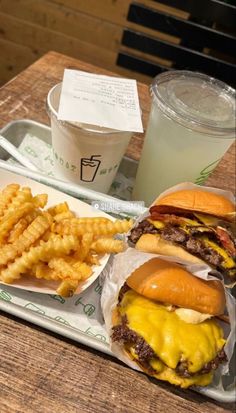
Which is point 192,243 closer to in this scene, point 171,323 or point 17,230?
point 171,323

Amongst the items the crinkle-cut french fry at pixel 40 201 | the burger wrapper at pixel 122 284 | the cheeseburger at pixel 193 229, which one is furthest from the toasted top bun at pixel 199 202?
the crinkle-cut french fry at pixel 40 201

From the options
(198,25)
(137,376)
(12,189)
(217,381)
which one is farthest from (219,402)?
(198,25)

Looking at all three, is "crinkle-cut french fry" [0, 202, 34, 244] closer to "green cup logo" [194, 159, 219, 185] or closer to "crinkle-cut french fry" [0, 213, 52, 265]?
"crinkle-cut french fry" [0, 213, 52, 265]

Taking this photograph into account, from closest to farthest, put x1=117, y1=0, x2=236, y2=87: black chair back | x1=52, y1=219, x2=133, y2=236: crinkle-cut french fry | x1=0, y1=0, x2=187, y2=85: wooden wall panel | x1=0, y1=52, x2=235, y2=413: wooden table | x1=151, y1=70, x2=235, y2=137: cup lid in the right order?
1. x1=0, y1=52, x2=235, y2=413: wooden table
2. x1=52, y1=219, x2=133, y2=236: crinkle-cut french fry
3. x1=151, y1=70, x2=235, y2=137: cup lid
4. x1=117, y1=0, x2=236, y2=87: black chair back
5. x1=0, y1=0, x2=187, y2=85: wooden wall panel

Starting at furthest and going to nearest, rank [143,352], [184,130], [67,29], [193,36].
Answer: [67,29], [193,36], [184,130], [143,352]

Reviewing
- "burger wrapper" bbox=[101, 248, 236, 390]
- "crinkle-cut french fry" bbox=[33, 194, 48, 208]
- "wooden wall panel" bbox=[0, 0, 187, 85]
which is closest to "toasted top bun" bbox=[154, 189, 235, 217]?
"burger wrapper" bbox=[101, 248, 236, 390]

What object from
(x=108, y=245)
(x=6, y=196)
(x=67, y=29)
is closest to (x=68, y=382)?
(x=108, y=245)
